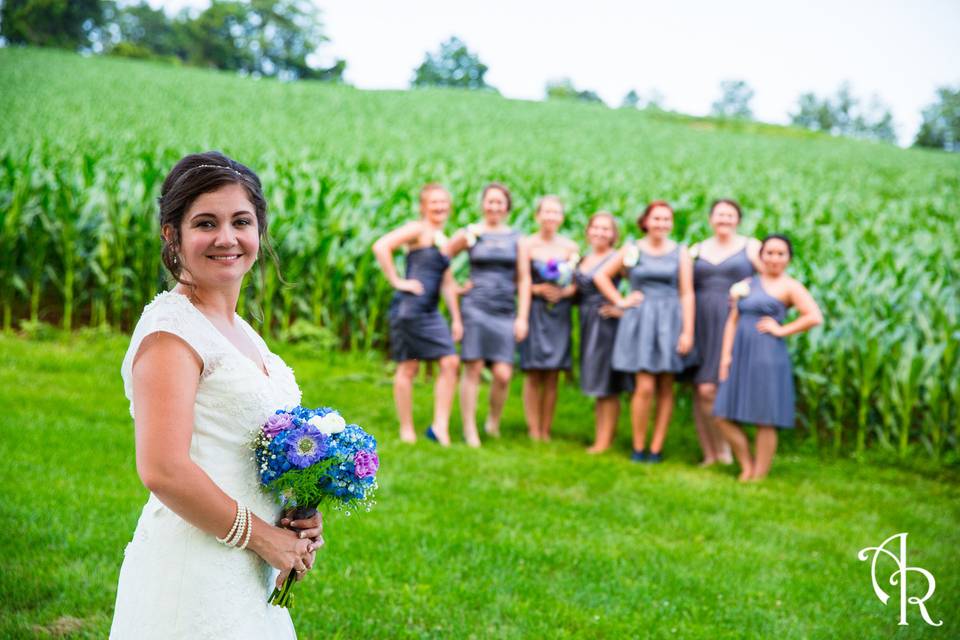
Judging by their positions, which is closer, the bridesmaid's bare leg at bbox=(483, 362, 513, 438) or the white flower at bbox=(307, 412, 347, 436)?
the white flower at bbox=(307, 412, 347, 436)

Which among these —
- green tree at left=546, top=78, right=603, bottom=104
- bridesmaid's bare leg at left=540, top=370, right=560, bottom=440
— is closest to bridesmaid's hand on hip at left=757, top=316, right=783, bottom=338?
bridesmaid's bare leg at left=540, top=370, right=560, bottom=440

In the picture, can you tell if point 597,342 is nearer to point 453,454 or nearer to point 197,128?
point 453,454

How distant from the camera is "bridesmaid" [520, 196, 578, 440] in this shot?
24.8 ft

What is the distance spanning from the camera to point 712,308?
733 cm

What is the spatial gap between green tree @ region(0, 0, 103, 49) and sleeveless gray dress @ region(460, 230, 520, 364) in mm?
7488

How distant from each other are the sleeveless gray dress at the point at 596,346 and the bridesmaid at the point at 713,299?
616mm

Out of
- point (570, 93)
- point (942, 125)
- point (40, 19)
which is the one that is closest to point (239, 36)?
point (570, 93)

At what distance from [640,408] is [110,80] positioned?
1366 inches

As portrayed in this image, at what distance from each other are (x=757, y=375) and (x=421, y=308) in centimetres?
261

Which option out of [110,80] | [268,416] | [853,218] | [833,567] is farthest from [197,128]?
[268,416]

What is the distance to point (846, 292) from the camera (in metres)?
8.07

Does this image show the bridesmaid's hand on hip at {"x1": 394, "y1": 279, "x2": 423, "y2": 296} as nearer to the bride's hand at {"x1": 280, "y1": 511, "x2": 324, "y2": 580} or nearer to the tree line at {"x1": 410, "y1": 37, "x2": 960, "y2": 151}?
the bride's hand at {"x1": 280, "y1": 511, "x2": 324, "y2": 580}

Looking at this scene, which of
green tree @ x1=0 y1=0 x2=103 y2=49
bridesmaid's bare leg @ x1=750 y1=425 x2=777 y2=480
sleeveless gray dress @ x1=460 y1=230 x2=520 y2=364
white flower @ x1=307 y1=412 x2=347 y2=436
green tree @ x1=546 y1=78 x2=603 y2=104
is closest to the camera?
white flower @ x1=307 y1=412 x2=347 y2=436

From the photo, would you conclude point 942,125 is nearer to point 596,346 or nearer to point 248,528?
point 596,346
